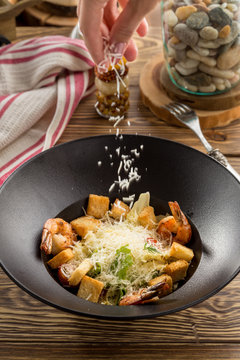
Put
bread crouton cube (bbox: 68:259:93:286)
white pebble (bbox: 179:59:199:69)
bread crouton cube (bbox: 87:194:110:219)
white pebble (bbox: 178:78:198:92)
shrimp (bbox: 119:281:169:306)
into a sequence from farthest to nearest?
white pebble (bbox: 178:78:198:92)
white pebble (bbox: 179:59:199:69)
bread crouton cube (bbox: 87:194:110:219)
bread crouton cube (bbox: 68:259:93:286)
shrimp (bbox: 119:281:169:306)

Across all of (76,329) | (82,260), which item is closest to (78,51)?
(82,260)

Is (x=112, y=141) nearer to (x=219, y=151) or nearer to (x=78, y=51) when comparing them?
(x=219, y=151)

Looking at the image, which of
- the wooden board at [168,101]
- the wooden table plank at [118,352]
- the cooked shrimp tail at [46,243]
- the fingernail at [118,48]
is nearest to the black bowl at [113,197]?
the cooked shrimp tail at [46,243]

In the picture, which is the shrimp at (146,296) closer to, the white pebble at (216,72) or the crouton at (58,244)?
the crouton at (58,244)

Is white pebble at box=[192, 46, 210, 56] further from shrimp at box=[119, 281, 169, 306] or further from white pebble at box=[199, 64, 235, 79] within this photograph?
shrimp at box=[119, 281, 169, 306]

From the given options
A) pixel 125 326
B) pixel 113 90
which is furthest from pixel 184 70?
pixel 125 326

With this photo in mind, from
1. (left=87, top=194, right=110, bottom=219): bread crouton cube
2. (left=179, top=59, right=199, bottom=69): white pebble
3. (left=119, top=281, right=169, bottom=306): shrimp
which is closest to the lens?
(left=119, top=281, right=169, bottom=306): shrimp

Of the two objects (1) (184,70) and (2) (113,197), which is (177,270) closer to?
(2) (113,197)

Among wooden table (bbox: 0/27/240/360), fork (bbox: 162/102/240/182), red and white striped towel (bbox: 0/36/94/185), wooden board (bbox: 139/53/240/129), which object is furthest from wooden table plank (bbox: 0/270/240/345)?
wooden board (bbox: 139/53/240/129)
